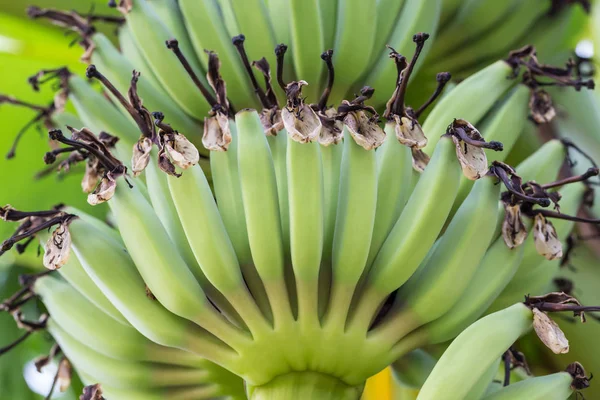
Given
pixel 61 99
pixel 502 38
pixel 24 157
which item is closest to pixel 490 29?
pixel 502 38

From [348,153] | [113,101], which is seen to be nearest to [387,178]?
[348,153]

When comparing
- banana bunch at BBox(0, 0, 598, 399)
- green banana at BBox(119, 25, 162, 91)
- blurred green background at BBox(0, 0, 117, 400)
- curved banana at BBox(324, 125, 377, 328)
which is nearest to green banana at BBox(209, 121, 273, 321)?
banana bunch at BBox(0, 0, 598, 399)

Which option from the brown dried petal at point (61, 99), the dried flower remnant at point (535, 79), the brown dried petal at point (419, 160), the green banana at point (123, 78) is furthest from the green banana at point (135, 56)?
the dried flower remnant at point (535, 79)

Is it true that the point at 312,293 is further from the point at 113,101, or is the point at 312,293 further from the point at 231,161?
the point at 113,101

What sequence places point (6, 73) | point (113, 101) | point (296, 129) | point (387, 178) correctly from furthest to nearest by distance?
1. point (6, 73)
2. point (113, 101)
3. point (387, 178)
4. point (296, 129)

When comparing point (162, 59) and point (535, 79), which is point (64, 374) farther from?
point (535, 79)

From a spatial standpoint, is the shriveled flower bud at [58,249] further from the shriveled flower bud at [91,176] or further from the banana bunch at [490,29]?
the banana bunch at [490,29]

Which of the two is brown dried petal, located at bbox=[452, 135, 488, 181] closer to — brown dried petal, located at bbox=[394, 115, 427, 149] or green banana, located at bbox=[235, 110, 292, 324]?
brown dried petal, located at bbox=[394, 115, 427, 149]
